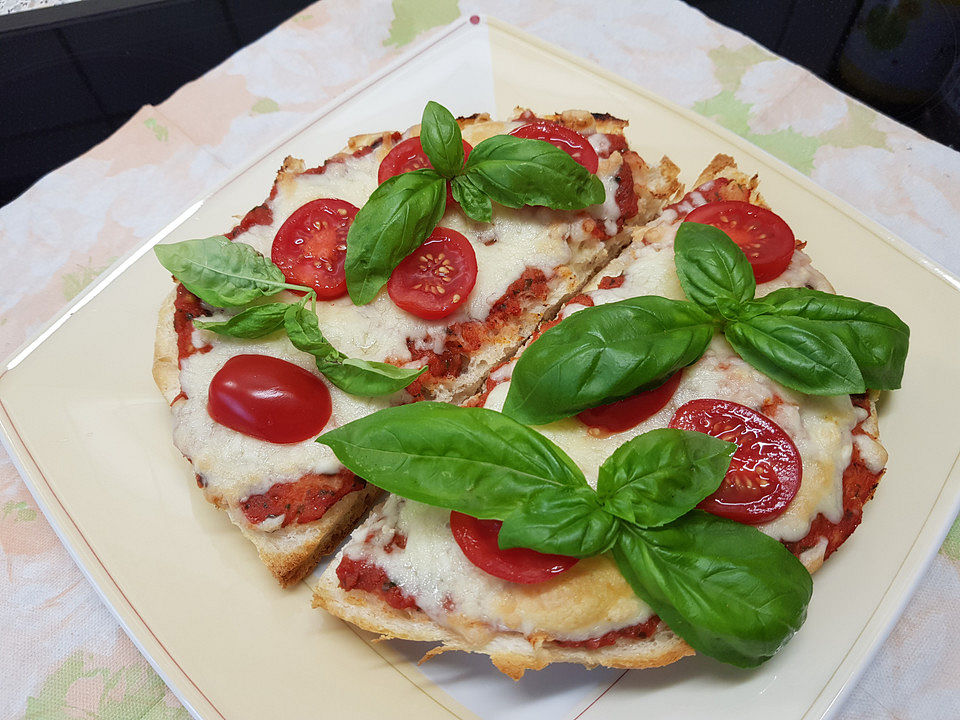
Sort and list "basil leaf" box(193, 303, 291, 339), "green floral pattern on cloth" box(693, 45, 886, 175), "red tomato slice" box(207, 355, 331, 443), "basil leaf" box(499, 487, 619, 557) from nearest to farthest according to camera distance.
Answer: "basil leaf" box(499, 487, 619, 557) → "red tomato slice" box(207, 355, 331, 443) → "basil leaf" box(193, 303, 291, 339) → "green floral pattern on cloth" box(693, 45, 886, 175)

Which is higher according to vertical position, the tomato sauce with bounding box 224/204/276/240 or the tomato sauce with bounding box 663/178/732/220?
Answer: the tomato sauce with bounding box 224/204/276/240

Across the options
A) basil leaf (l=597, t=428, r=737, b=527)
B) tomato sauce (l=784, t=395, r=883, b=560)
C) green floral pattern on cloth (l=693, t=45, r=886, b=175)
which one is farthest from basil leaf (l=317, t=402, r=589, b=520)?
green floral pattern on cloth (l=693, t=45, r=886, b=175)

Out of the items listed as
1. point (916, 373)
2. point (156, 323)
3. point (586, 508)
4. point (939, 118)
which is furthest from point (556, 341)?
point (939, 118)

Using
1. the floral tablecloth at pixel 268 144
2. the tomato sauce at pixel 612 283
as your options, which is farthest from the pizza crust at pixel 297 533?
the tomato sauce at pixel 612 283

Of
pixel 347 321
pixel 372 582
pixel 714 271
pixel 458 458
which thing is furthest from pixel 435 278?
pixel 372 582

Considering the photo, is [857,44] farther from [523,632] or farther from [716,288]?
[523,632]

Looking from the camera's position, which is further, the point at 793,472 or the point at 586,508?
the point at 793,472

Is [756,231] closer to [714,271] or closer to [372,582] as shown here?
[714,271]

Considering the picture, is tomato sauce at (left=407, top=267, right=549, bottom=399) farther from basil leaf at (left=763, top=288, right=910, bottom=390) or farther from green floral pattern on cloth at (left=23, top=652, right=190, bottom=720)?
green floral pattern on cloth at (left=23, top=652, right=190, bottom=720)
